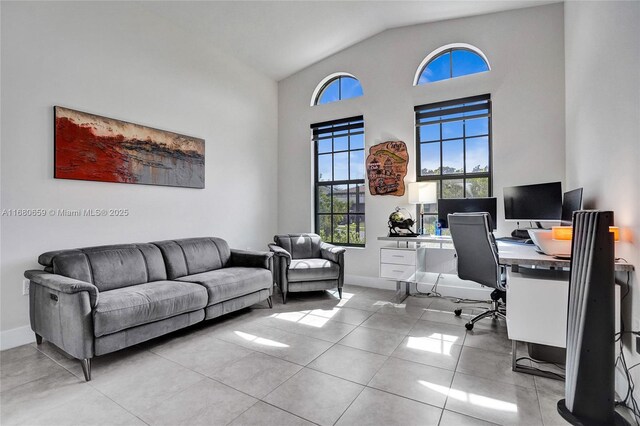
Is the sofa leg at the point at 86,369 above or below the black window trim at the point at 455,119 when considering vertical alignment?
below

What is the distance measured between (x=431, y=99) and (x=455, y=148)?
0.74 m

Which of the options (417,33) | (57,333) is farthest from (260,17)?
(57,333)

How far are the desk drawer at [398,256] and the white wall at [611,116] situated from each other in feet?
5.92

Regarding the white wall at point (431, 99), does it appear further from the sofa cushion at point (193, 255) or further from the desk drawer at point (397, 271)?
the sofa cushion at point (193, 255)

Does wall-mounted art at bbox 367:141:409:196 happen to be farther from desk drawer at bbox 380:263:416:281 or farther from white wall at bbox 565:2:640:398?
white wall at bbox 565:2:640:398

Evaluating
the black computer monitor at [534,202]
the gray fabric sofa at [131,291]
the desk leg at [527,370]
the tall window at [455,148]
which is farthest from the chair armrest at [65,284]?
the black computer monitor at [534,202]

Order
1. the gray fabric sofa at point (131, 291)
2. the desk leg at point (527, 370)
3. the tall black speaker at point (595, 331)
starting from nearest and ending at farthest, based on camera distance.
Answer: the tall black speaker at point (595, 331) → the desk leg at point (527, 370) → the gray fabric sofa at point (131, 291)

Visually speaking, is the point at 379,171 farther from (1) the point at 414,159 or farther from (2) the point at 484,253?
(2) the point at 484,253

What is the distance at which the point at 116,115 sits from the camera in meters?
3.26

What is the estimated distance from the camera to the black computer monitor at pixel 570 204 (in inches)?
93.5

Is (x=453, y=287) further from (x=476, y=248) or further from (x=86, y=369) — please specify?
(x=86, y=369)

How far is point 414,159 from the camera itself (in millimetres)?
4340

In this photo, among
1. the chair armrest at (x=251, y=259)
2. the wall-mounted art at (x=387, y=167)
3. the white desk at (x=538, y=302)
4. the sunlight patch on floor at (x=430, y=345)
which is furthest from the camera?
the wall-mounted art at (x=387, y=167)

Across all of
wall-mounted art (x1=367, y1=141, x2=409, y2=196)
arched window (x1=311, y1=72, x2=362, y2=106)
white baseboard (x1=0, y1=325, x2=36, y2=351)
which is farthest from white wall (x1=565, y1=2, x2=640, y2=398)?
white baseboard (x1=0, y1=325, x2=36, y2=351)
